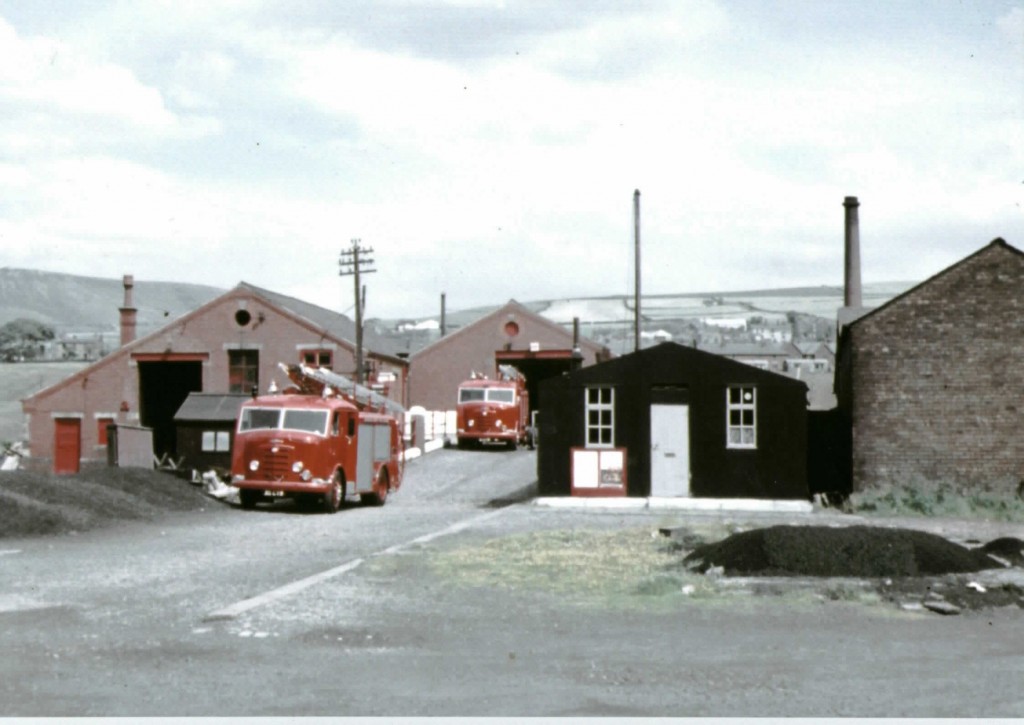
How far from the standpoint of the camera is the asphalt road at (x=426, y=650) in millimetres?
8938

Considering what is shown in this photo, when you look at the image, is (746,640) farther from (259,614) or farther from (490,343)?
(490,343)

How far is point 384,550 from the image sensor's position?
20156 mm

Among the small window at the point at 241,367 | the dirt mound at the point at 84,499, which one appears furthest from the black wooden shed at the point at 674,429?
the small window at the point at 241,367

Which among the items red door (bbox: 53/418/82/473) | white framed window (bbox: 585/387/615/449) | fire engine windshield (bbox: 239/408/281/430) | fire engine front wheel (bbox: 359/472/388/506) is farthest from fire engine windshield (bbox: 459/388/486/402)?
fire engine windshield (bbox: 239/408/281/430)

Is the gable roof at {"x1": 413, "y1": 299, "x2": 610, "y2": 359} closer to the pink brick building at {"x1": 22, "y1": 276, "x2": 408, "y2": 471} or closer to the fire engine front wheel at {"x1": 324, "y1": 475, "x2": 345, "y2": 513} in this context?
the pink brick building at {"x1": 22, "y1": 276, "x2": 408, "y2": 471}

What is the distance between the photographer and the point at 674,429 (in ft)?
117

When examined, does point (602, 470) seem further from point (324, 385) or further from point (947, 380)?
point (947, 380)

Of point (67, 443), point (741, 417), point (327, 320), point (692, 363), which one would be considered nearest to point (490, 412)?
point (327, 320)

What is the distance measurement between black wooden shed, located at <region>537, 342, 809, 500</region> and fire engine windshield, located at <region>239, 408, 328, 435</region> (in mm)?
6858

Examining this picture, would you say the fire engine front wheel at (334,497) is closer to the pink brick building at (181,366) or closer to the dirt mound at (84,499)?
the dirt mound at (84,499)

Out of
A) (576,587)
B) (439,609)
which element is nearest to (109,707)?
(439,609)

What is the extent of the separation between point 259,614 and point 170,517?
16283 millimetres

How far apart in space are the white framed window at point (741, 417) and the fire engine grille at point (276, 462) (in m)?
11.4

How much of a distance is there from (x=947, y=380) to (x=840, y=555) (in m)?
19.7
